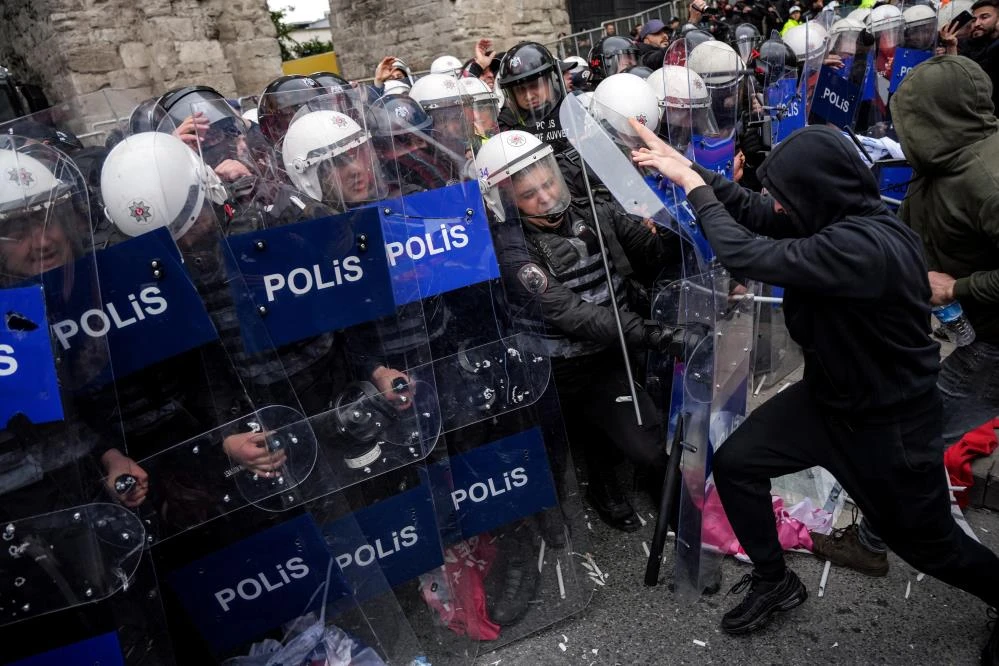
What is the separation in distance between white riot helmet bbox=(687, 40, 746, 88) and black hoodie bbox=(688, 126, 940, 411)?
188 cm

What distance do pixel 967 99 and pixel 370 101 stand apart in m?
2.08

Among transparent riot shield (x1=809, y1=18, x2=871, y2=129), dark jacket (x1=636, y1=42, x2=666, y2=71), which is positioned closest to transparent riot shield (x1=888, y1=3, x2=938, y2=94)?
transparent riot shield (x1=809, y1=18, x2=871, y2=129)

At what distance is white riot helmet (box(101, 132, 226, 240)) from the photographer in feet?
6.70

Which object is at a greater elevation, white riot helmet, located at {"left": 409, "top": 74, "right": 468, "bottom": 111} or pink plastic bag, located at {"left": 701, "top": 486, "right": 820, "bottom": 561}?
white riot helmet, located at {"left": 409, "top": 74, "right": 468, "bottom": 111}

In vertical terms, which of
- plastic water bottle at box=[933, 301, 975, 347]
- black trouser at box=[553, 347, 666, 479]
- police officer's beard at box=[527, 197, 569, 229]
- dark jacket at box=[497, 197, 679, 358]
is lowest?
black trouser at box=[553, 347, 666, 479]

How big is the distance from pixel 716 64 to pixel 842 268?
2.36 metres

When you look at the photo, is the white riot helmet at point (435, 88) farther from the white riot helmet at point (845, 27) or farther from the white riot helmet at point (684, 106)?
the white riot helmet at point (845, 27)

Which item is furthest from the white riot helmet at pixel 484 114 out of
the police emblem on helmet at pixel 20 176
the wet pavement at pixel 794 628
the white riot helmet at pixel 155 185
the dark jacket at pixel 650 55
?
the dark jacket at pixel 650 55

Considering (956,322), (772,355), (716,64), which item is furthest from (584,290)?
(772,355)

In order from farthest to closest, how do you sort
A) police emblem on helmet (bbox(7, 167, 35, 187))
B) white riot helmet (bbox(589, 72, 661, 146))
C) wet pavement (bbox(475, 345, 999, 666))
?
white riot helmet (bbox(589, 72, 661, 146))
wet pavement (bbox(475, 345, 999, 666))
police emblem on helmet (bbox(7, 167, 35, 187))

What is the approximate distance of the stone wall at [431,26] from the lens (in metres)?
10.5

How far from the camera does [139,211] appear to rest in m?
2.14

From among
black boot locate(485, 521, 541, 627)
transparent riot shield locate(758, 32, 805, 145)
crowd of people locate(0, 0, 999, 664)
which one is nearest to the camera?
crowd of people locate(0, 0, 999, 664)

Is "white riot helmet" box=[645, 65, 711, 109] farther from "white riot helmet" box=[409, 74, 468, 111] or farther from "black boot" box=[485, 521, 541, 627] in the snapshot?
"black boot" box=[485, 521, 541, 627]
